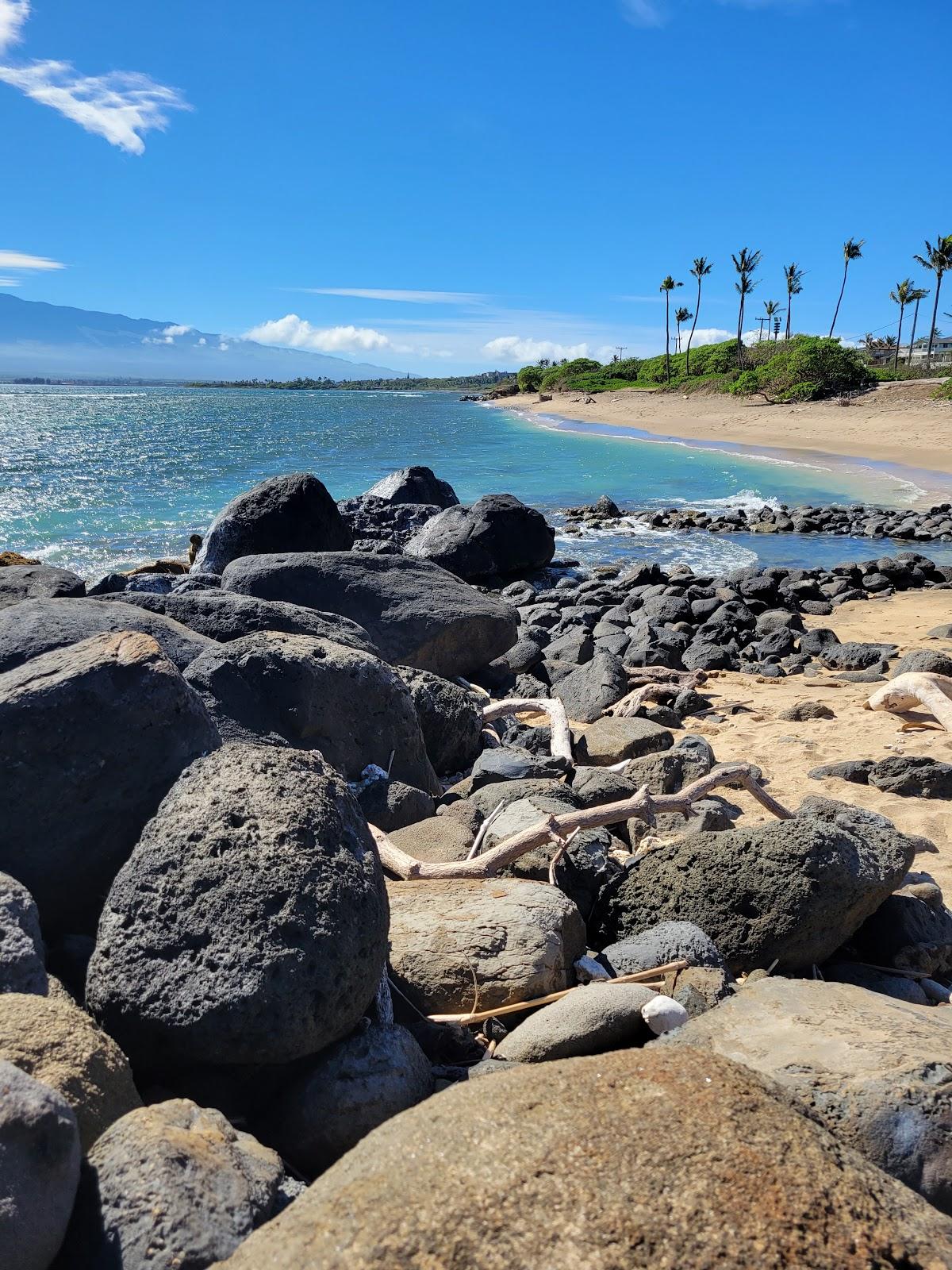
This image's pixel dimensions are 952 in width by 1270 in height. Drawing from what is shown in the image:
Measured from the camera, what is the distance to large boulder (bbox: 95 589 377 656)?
18.3ft

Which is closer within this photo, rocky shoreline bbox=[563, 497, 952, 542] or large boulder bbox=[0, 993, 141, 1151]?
large boulder bbox=[0, 993, 141, 1151]

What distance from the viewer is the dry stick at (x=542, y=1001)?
329 centimetres

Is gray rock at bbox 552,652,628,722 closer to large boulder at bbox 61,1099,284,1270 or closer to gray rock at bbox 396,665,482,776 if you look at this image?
gray rock at bbox 396,665,482,776

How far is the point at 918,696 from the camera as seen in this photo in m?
7.77

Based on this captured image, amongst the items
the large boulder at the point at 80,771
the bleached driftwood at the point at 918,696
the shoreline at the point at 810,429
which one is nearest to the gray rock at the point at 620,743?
the bleached driftwood at the point at 918,696

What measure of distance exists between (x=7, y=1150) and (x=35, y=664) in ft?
6.08

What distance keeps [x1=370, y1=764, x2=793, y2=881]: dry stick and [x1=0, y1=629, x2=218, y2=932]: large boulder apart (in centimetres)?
129

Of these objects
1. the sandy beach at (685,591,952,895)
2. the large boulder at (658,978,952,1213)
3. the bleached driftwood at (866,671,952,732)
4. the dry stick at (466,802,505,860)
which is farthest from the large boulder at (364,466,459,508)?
the large boulder at (658,978,952,1213)

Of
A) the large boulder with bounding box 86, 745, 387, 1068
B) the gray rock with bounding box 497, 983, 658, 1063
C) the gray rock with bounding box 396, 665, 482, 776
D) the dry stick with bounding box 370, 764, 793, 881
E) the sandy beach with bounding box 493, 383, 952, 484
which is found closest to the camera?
the large boulder with bounding box 86, 745, 387, 1068

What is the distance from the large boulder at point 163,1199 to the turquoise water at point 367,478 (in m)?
16.1

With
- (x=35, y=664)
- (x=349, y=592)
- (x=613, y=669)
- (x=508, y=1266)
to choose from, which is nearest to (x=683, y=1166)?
(x=508, y=1266)

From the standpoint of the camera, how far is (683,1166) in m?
1.83

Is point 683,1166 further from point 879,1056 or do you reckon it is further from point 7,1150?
point 7,1150

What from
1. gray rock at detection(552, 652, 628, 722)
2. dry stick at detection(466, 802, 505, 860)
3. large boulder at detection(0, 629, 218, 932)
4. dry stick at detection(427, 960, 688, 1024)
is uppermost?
large boulder at detection(0, 629, 218, 932)
